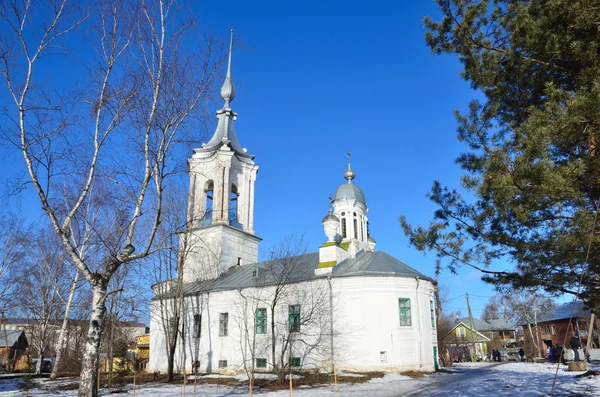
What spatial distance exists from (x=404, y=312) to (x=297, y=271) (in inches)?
250

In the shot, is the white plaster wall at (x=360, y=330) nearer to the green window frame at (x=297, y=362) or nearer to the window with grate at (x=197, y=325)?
the green window frame at (x=297, y=362)

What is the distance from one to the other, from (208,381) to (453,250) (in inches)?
672

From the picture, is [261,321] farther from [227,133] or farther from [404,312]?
[227,133]

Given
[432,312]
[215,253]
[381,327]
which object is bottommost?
[381,327]

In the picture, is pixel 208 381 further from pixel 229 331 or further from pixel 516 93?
pixel 516 93

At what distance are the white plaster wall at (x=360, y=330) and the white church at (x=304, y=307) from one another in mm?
52

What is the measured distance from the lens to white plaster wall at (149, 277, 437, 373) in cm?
2333

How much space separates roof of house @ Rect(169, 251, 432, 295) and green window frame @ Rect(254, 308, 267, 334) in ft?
5.07

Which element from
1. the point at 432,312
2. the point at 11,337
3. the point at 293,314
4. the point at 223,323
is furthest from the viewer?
the point at 11,337

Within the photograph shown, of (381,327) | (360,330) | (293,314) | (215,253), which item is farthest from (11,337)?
(381,327)

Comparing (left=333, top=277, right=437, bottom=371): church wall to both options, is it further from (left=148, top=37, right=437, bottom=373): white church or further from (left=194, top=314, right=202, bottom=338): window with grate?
(left=194, top=314, right=202, bottom=338): window with grate

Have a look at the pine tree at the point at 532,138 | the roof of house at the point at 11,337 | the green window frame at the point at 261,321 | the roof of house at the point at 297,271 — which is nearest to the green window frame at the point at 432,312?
the roof of house at the point at 297,271

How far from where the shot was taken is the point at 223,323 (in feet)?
90.4

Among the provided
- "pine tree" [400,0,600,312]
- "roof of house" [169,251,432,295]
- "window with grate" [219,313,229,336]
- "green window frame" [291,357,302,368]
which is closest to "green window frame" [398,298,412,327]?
"roof of house" [169,251,432,295]
